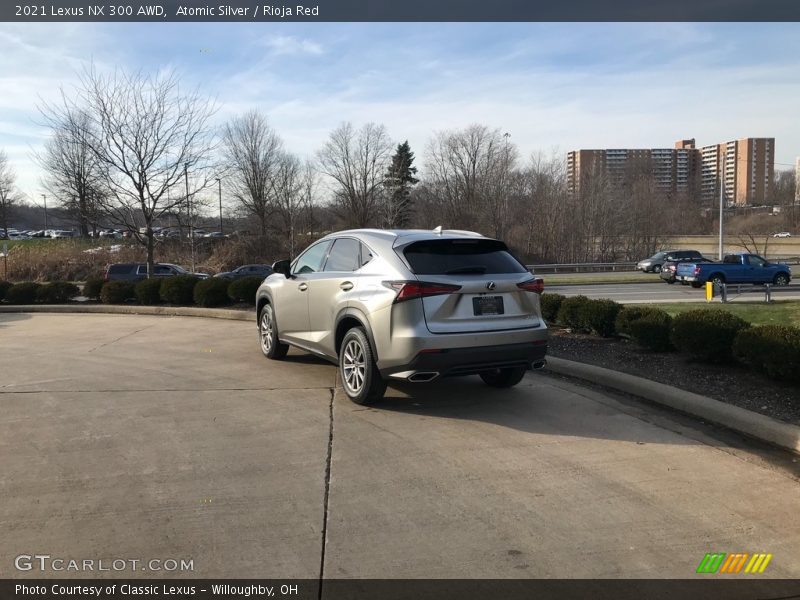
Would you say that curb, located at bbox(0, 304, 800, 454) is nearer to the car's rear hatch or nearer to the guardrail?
the car's rear hatch

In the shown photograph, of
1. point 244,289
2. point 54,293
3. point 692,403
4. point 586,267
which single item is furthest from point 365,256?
point 586,267

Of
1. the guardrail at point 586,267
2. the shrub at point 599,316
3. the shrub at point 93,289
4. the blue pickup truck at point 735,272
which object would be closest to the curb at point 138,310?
the shrub at point 93,289

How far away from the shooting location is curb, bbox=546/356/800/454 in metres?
4.93

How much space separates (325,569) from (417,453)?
5.70ft

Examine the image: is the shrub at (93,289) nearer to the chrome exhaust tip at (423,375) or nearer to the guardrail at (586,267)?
the chrome exhaust tip at (423,375)

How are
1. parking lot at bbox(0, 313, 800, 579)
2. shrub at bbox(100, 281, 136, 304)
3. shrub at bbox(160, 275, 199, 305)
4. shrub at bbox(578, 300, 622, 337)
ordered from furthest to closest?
shrub at bbox(100, 281, 136, 304), shrub at bbox(160, 275, 199, 305), shrub at bbox(578, 300, 622, 337), parking lot at bbox(0, 313, 800, 579)

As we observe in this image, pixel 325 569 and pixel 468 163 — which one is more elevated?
pixel 468 163

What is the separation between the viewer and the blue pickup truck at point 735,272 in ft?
99.4

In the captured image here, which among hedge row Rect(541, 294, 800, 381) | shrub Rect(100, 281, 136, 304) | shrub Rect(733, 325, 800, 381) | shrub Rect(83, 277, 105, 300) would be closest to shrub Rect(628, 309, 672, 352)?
hedge row Rect(541, 294, 800, 381)

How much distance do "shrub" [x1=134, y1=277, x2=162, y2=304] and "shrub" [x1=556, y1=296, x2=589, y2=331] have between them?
32.1 feet

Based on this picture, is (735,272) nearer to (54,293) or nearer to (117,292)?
(117,292)

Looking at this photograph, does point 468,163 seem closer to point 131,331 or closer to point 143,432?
point 131,331
